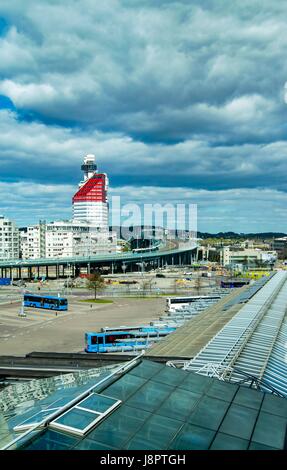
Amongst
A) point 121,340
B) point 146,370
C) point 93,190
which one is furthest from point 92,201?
point 146,370

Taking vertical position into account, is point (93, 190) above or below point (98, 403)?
above

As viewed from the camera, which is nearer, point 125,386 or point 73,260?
point 125,386

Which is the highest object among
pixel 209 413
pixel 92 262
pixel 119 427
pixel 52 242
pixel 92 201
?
pixel 92 201

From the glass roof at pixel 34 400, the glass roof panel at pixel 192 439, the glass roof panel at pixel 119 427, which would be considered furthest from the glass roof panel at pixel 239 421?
the glass roof at pixel 34 400

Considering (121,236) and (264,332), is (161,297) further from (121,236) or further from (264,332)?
(121,236)

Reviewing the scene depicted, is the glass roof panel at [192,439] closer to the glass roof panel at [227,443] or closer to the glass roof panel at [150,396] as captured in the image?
the glass roof panel at [227,443]

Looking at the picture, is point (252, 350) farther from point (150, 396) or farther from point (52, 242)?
point (52, 242)
